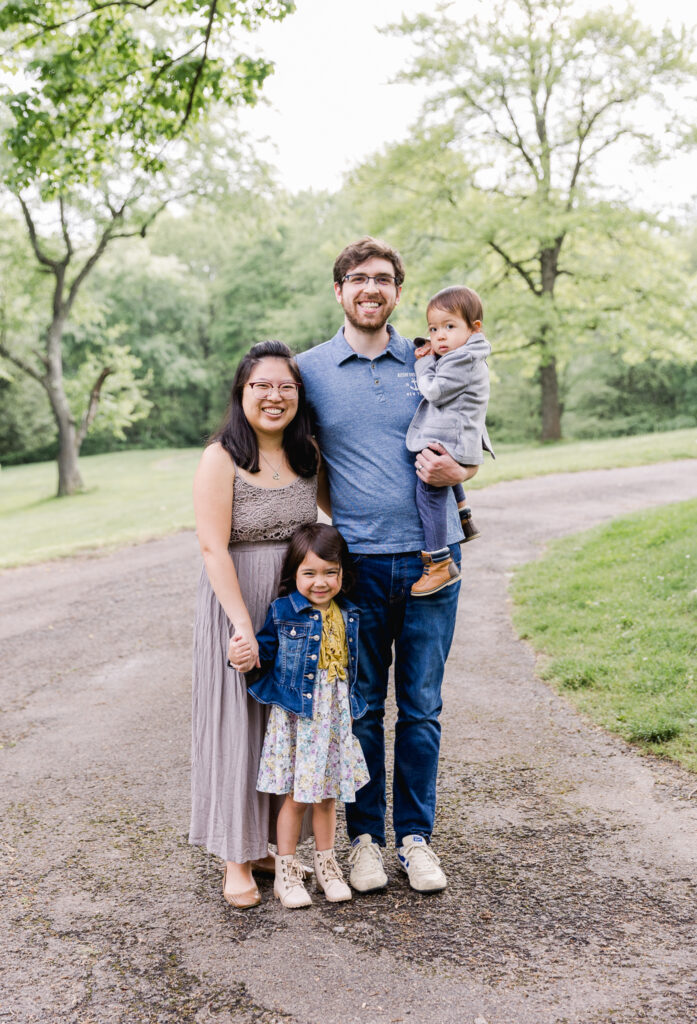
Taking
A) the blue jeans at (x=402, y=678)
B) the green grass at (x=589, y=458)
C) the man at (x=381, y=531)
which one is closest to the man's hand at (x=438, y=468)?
the man at (x=381, y=531)

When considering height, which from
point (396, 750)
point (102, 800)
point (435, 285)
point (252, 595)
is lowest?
point (102, 800)

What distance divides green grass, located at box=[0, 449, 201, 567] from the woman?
9.15 metres

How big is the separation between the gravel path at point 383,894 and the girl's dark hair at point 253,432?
164cm

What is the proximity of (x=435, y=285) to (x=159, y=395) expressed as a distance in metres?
25.6

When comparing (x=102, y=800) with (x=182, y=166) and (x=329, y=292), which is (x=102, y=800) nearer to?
(x=182, y=166)

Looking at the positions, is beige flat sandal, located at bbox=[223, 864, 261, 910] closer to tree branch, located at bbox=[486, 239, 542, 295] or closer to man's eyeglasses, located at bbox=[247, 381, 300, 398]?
man's eyeglasses, located at bbox=[247, 381, 300, 398]

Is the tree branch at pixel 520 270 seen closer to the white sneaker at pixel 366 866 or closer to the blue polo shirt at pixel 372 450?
the blue polo shirt at pixel 372 450

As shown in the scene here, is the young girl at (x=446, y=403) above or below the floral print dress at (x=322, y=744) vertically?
above

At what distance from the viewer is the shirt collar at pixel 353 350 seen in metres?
3.37

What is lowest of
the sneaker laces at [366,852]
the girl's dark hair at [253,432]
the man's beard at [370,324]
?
the sneaker laces at [366,852]

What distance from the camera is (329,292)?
37969mm

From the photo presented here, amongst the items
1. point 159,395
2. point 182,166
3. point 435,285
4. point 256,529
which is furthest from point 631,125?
point 159,395

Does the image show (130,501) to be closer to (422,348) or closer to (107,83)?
(107,83)

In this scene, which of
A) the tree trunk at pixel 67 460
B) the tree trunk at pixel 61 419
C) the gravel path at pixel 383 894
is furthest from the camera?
the tree trunk at pixel 67 460
